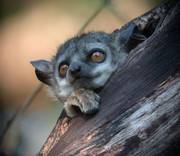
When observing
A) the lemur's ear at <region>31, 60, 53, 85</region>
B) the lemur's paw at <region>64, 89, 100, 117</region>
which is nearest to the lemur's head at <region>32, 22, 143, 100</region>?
the lemur's ear at <region>31, 60, 53, 85</region>

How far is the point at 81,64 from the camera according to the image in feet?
13.8

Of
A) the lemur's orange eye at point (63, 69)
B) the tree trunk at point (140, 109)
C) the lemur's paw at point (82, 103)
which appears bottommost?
the tree trunk at point (140, 109)

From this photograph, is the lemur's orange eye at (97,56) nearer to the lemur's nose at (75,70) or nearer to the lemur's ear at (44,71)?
the lemur's nose at (75,70)

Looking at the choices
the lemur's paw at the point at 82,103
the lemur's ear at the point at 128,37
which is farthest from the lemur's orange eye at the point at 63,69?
the lemur's ear at the point at 128,37

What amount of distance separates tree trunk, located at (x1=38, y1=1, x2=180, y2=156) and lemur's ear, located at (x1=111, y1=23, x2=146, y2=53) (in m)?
0.43

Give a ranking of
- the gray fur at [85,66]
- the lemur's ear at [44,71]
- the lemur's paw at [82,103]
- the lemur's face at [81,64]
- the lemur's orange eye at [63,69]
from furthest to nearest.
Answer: the lemur's ear at [44,71] < the lemur's orange eye at [63,69] < the lemur's face at [81,64] < the gray fur at [85,66] < the lemur's paw at [82,103]

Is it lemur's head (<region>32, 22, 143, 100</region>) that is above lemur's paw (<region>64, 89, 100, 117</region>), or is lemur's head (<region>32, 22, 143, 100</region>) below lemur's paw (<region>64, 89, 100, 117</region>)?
above

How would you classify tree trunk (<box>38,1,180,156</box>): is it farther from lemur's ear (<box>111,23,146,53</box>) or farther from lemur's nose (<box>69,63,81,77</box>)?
lemur's ear (<box>111,23,146,53</box>)

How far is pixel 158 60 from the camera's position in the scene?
377 cm

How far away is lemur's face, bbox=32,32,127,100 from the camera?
4.16m

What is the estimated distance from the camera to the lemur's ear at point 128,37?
439 centimetres

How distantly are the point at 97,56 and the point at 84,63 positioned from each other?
0.14 metres

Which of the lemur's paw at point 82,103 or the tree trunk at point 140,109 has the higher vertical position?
the lemur's paw at point 82,103

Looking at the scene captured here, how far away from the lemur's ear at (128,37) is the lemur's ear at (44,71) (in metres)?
0.58
